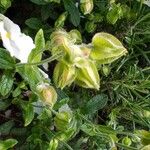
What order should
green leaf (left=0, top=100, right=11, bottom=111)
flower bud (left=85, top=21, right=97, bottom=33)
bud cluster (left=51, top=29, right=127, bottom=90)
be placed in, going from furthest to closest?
flower bud (left=85, top=21, right=97, bottom=33)
green leaf (left=0, top=100, right=11, bottom=111)
bud cluster (left=51, top=29, right=127, bottom=90)

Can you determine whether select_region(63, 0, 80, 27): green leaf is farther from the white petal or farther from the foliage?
the white petal

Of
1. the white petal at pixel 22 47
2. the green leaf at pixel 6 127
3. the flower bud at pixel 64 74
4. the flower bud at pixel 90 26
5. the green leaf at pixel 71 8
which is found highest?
the flower bud at pixel 64 74

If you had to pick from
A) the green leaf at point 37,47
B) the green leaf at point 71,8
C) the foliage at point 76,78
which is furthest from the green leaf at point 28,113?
the green leaf at point 71,8

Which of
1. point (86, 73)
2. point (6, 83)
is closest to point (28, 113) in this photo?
point (6, 83)

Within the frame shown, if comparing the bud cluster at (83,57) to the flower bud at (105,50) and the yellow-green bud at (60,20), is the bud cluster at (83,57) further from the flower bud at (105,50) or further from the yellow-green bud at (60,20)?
the yellow-green bud at (60,20)

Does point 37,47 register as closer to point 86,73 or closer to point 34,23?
point 86,73

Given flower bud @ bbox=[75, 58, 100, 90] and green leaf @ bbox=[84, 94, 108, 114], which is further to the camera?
green leaf @ bbox=[84, 94, 108, 114]

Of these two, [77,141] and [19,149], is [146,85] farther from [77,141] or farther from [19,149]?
[19,149]

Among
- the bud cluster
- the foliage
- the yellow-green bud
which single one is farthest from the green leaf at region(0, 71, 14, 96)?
the yellow-green bud
